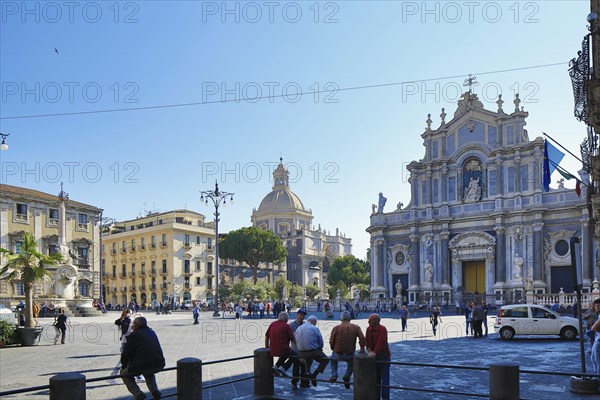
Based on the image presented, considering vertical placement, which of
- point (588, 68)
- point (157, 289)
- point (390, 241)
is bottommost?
point (157, 289)

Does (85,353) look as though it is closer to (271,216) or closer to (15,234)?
(15,234)

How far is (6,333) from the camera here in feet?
67.8

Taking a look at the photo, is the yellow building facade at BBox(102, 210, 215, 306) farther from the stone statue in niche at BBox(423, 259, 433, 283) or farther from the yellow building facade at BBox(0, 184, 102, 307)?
the stone statue in niche at BBox(423, 259, 433, 283)

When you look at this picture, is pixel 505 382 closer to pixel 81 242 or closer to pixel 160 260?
pixel 81 242

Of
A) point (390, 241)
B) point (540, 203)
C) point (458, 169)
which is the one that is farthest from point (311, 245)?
point (540, 203)

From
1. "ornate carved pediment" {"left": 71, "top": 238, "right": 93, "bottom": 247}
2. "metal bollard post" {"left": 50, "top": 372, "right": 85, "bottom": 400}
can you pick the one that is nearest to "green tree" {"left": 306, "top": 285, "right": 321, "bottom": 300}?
"ornate carved pediment" {"left": 71, "top": 238, "right": 93, "bottom": 247}

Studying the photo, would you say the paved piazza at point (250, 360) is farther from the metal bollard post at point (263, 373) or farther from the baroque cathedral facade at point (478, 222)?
the baroque cathedral facade at point (478, 222)

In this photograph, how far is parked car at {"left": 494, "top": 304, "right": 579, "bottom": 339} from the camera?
70.9 ft

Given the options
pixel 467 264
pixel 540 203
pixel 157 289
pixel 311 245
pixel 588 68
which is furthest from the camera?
pixel 311 245

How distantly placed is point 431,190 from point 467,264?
25.5 feet

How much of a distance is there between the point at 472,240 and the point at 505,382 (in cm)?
4547

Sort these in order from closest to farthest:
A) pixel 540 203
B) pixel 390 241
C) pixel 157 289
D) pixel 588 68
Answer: pixel 588 68 → pixel 540 203 → pixel 390 241 → pixel 157 289

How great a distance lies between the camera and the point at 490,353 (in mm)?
17859

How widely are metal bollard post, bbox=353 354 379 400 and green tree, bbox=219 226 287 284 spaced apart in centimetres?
7213
